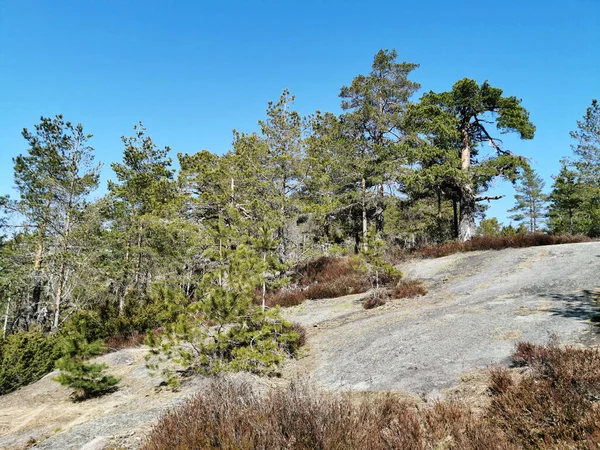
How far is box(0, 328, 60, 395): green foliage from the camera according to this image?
891cm

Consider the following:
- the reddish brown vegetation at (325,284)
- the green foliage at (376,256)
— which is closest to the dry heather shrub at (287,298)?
the reddish brown vegetation at (325,284)

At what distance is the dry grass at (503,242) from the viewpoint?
48.0 feet

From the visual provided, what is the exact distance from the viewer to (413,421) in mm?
3105

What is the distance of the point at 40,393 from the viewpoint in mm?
8047

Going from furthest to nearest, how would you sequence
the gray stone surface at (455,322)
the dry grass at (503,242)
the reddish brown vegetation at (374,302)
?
1. the dry grass at (503,242)
2. the reddish brown vegetation at (374,302)
3. the gray stone surface at (455,322)

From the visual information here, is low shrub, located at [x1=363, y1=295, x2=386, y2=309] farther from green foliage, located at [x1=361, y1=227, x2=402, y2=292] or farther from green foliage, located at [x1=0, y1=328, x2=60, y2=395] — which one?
green foliage, located at [x1=0, y1=328, x2=60, y2=395]

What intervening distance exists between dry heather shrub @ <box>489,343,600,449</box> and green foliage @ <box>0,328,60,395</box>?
1141 centimetres

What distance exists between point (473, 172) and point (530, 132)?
10.2 ft

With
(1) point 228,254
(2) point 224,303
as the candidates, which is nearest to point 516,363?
(2) point 224,303

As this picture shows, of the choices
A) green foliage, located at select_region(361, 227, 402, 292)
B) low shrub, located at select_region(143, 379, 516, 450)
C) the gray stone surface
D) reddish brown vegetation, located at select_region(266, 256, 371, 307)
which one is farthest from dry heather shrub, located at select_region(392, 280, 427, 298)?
low shrub, located at select_region(143, 379, 516, 450)

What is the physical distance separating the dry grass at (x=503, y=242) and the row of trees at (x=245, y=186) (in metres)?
2.38

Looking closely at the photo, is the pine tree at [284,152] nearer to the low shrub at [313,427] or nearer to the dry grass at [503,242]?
the dry grass at [503,242]

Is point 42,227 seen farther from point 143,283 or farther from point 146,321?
point 146,321

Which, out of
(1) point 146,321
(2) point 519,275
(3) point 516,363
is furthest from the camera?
(1) point 146,321
